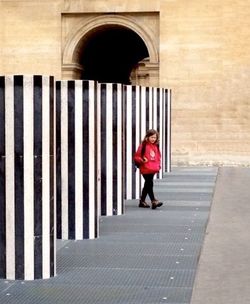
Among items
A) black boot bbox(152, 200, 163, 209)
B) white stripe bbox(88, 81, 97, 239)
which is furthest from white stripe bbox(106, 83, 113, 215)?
white stripe bbox(88, 81, 97, 239)

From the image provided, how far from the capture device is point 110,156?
13.4 m

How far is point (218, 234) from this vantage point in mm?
11141

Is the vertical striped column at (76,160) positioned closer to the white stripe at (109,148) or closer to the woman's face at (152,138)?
the white stripe at (109,148)

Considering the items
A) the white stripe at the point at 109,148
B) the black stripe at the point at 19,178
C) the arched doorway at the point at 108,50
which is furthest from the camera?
the arched doorway at the point at 108,50

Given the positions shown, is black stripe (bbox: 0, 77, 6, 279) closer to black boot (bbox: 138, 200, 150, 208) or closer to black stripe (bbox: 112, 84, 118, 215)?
black stripe (bbox: 112, 84, 118, 215)

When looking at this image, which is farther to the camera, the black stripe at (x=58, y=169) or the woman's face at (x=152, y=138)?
the woman's face at (x=152, y=138)

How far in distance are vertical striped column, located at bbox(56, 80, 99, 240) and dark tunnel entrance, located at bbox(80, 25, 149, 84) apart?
1488 centimetres

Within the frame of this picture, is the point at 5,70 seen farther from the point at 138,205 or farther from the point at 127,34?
the point at 138,205

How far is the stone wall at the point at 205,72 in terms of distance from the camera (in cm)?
2414

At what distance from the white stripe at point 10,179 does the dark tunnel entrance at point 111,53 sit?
17651mm

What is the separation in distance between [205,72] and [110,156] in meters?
11.5

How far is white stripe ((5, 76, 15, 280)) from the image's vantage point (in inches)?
317

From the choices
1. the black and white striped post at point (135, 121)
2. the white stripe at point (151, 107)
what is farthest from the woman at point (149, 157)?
the white stripe at point (151, 107)

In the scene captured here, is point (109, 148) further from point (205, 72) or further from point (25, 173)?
point (205, 72)
